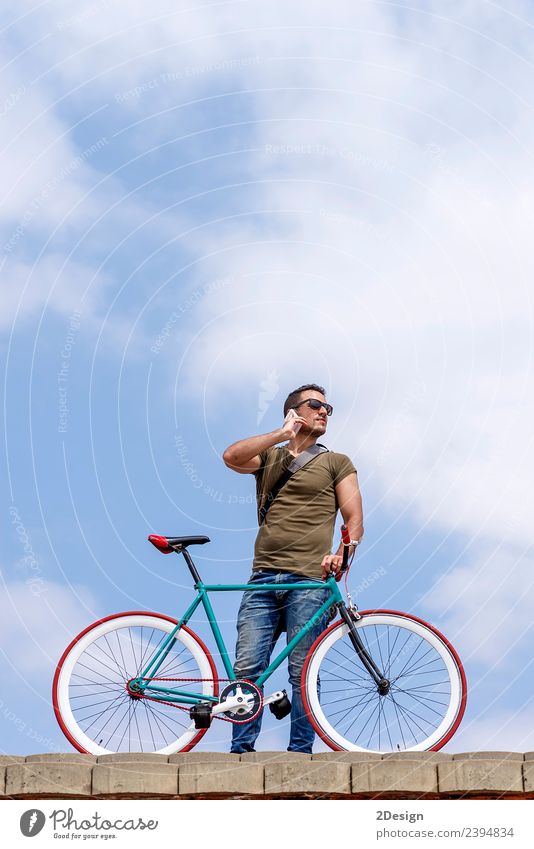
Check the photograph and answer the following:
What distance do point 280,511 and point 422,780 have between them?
2678 mm

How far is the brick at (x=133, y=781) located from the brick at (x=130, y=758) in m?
0.55

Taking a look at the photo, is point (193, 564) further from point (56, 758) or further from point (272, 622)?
point (56, 758)

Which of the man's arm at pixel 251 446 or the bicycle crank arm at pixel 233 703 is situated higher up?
the man's arm at pixel 251 446

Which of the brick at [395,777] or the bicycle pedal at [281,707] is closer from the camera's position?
the brick at [395,777]

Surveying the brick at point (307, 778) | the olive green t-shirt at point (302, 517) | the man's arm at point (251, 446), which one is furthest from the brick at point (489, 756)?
the man's arm at point (251, 446)

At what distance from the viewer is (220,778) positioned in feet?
21.9

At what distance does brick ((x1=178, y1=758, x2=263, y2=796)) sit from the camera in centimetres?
664

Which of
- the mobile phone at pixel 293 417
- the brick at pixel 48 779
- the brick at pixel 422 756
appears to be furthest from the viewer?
the mobile phone at pixel 293 417

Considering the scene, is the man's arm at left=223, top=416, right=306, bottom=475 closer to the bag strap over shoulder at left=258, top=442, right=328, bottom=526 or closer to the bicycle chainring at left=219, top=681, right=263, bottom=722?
the bag strap over shoulder at left=258, top=442, right=328, bottom=526

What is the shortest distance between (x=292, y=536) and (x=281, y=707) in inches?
51.4

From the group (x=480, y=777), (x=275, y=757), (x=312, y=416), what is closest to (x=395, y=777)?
(x=480, y=777)

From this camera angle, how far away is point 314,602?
8.49m

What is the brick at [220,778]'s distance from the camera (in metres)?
6.64

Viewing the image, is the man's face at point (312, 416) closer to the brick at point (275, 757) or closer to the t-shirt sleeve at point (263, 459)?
the t-shirt sleeve at point (263, 459)
